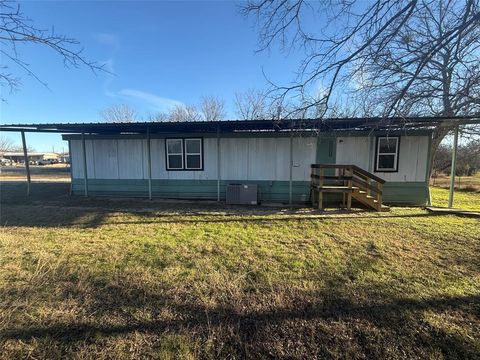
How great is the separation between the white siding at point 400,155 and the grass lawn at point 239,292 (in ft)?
10.6

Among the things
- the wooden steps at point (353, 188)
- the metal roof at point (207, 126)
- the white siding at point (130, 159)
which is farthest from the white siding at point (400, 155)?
the white siding at point (130, 159)

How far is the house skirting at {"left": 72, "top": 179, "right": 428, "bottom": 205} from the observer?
875cm

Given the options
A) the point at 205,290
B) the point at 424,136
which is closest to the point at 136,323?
the point at 205,290

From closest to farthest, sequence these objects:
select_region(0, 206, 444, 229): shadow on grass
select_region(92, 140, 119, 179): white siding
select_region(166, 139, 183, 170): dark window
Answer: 1. select_region(0, 206, 444, 229): shadow on grass
2. select_region(166, 139, 183, 170): dark window
3. select_region(92, 140, 119, 179): white siding

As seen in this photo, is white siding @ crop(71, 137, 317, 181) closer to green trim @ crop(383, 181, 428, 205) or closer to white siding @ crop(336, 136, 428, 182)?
white siding @ crop(336, 136, 428, 182)

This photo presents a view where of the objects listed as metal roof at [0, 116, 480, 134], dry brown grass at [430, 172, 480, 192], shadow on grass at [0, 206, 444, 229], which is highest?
metal roof at [0, 116, 480, 134]

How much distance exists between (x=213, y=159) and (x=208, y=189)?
116cm

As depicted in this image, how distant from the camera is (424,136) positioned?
8.50m

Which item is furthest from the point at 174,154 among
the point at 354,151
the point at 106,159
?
the point at 354,151

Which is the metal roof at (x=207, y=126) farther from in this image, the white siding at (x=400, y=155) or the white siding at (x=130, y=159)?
the white siding at (x=130, y=159)

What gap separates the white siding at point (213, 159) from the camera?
9008mm

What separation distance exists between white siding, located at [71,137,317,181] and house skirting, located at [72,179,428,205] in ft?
0.66

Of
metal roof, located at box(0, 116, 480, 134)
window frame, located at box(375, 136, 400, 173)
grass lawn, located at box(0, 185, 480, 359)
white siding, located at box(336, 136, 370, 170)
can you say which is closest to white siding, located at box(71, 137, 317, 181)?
metal roof, located at box(0, 116, 480, 134)

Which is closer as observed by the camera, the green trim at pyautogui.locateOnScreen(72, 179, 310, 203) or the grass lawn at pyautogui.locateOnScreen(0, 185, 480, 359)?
the grass lawn at pyautogui.locateOnScreen(0, 185, 480, 359)
